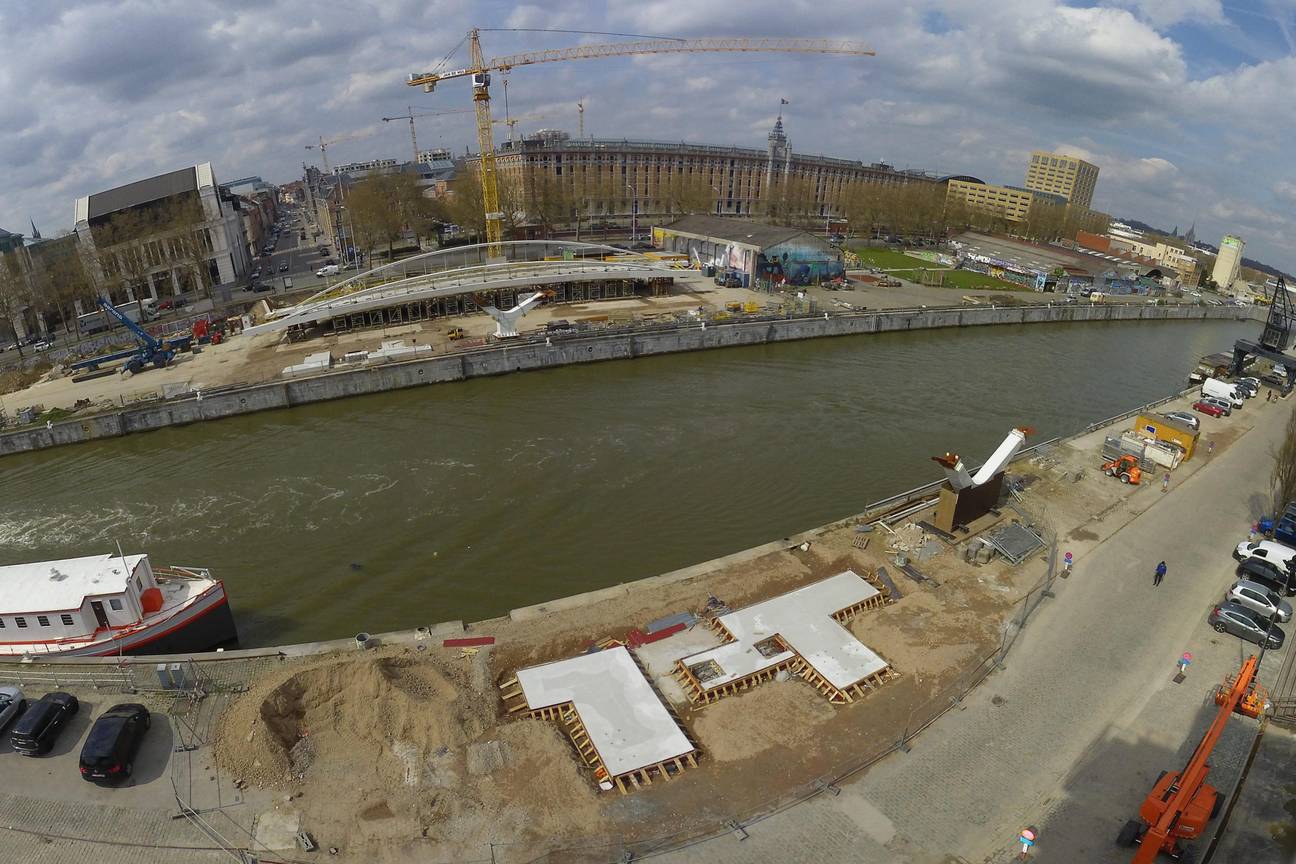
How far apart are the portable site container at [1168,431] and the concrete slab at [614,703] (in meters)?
24.5

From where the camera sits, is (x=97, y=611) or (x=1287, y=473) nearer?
(x=97, y=611)

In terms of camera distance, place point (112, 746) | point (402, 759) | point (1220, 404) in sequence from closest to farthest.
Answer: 1. point (112, 746)
2. point (402, 759)
3. point (1220, 404)

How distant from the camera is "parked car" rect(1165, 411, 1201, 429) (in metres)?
26.6

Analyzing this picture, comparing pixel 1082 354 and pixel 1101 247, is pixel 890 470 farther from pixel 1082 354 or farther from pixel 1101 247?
pixel 1101 247

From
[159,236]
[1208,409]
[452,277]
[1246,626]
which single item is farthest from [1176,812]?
[159,236]

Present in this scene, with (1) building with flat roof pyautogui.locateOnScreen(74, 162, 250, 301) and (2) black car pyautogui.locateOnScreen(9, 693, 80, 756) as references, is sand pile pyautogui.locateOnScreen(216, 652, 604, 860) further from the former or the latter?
(1) building with flat roof pyautogui.locateOnScreen(74, 162, 250, 301)

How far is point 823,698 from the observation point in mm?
13766

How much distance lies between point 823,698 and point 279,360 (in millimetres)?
35556

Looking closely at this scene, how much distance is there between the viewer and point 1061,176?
190 metres

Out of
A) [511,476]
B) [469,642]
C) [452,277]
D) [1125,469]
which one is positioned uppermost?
[452,277]

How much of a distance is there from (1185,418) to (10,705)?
3933cm

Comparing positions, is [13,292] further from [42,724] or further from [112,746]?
[112,746]

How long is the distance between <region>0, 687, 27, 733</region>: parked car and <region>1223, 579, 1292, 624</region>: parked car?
2747cm

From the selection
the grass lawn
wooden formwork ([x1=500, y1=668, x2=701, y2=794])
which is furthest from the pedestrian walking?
the grass lawn
